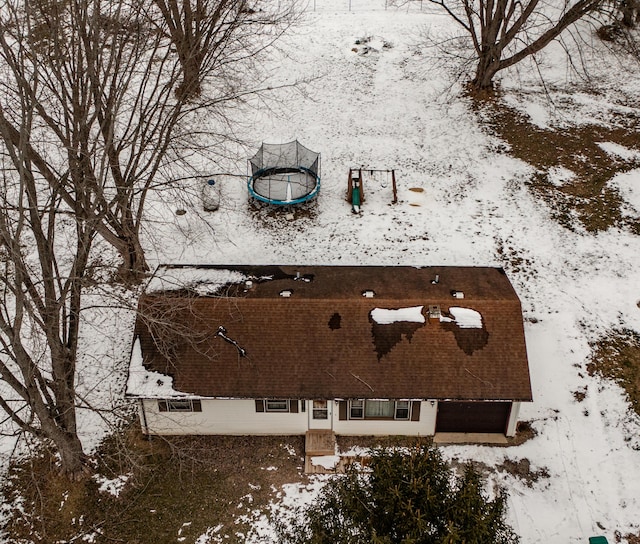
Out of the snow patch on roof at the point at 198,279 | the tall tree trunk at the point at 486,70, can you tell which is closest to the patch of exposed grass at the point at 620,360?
the snow patch on roof at the point at 198,279

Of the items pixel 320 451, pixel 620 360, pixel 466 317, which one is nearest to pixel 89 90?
pixel 320 451

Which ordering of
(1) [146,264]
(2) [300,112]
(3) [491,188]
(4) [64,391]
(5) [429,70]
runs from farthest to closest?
(5) [429,70] → (2) [300,112] → (3) [491,188] → (1) [146,264] → (4) [64,391]

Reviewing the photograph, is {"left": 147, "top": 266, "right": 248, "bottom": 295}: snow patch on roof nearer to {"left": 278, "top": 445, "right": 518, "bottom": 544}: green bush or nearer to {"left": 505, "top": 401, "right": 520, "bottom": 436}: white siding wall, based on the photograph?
{"left": 278, "top": 445, "right": 518, "bottom": 544}: green bush

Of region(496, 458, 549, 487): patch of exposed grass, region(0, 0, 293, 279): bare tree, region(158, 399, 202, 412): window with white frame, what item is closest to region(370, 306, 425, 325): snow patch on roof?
region(496, 458, 549, 487): patch of exposed grass

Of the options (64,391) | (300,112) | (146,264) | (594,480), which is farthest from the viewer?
(300,112)

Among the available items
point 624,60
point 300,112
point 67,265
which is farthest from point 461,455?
point 624,60

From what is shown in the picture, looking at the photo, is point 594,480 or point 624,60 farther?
point 624,60

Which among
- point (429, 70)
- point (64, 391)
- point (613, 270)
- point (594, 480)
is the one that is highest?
point (429, 70)

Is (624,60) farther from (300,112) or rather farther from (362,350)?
(362,350)
